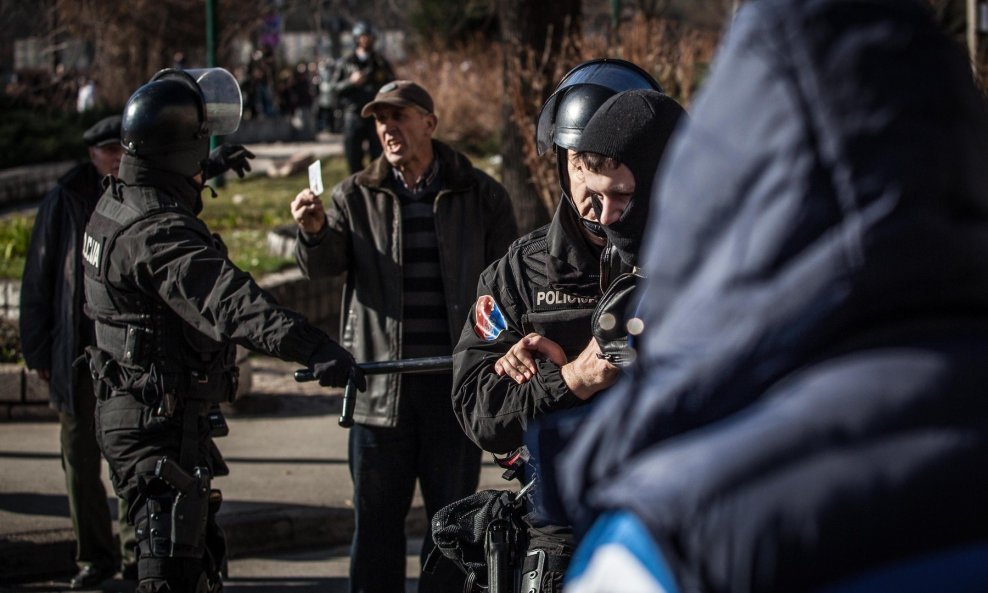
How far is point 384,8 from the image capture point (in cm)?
2167

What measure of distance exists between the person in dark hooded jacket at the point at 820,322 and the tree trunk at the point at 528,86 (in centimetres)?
846

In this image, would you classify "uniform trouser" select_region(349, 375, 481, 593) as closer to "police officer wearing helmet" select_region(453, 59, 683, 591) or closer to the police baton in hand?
the police baton in hand

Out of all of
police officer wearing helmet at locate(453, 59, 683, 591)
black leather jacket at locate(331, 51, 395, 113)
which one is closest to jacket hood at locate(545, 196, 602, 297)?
police officer wearing helmet at locate(453, 59, 683, 591)

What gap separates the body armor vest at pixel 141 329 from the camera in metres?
4.31

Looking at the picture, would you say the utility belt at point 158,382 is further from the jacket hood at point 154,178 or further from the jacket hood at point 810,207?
the jacket hood at point 810,207

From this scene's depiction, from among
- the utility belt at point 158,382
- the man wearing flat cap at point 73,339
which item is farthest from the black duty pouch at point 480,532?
the man wearing flat cap at point 73,339

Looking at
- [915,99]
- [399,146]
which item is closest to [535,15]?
[399,146]

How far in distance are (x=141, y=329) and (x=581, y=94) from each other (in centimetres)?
172

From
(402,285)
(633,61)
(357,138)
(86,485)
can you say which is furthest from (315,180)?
(357,138)

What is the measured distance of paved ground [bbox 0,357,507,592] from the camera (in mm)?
6086

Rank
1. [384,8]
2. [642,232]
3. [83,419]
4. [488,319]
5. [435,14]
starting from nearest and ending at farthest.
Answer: [642,232]
[488,319]
[83,419]
[384,8]
[435,14]

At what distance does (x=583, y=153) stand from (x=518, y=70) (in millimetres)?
7093

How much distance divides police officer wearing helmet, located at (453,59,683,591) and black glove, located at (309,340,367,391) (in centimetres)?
62

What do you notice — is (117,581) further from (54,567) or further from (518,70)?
(518,70)
